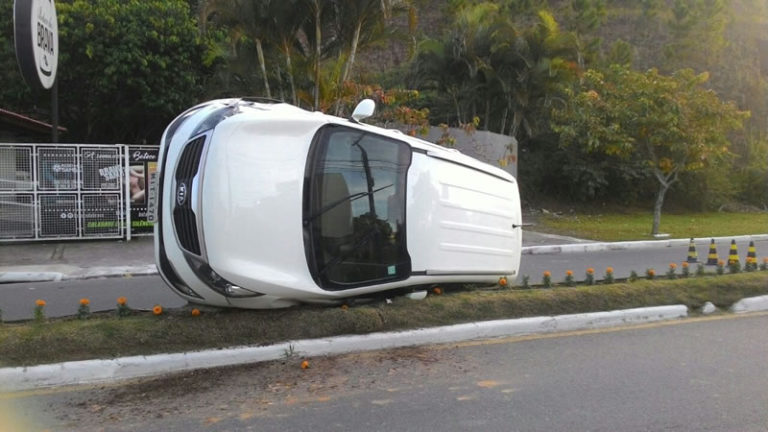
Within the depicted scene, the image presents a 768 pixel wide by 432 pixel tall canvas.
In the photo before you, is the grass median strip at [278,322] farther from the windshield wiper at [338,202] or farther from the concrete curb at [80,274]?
the concrete curb at [80,274]

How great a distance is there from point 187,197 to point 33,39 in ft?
24.3

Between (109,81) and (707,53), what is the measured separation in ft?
102

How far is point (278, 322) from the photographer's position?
534cm

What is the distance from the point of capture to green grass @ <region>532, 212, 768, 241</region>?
17473 millimetres

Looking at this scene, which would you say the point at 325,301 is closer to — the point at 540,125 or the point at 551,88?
the point at 551,88

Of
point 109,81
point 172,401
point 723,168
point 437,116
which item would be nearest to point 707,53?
point 723,168

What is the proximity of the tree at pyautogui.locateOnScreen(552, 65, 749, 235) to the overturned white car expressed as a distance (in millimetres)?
12157

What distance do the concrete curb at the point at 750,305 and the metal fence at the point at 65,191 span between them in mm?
11370

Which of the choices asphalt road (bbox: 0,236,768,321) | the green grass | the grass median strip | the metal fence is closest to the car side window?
the grass median strip

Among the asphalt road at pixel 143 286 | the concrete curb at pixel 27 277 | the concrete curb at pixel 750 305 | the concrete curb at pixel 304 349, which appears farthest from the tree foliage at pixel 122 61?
the concrete curb at pixel 750 305

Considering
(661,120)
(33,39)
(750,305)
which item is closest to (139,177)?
(33,39)

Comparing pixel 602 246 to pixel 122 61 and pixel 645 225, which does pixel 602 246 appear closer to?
pixel 645 225

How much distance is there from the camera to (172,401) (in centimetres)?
423

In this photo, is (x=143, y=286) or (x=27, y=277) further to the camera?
(x=27, y=277)
